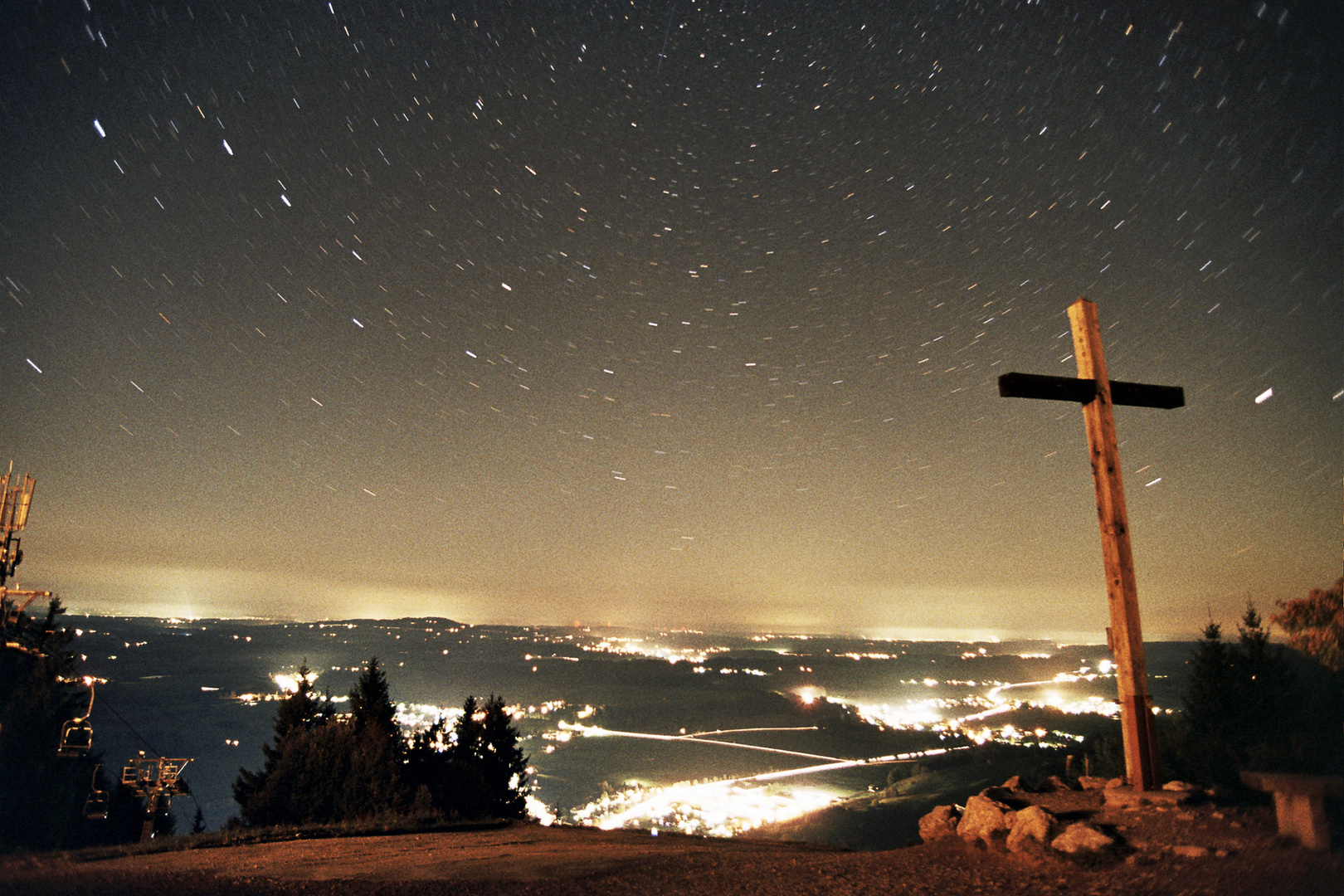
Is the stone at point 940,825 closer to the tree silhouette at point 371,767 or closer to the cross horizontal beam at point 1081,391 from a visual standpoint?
the cross horizontal beam at point 1081,391

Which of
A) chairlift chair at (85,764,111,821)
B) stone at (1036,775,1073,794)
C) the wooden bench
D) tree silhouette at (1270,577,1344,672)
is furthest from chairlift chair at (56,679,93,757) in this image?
tree silhouette at (1270,577,1344,672)

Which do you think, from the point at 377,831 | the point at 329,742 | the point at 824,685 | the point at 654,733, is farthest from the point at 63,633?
the point at 824,685

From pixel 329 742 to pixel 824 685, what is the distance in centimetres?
16667

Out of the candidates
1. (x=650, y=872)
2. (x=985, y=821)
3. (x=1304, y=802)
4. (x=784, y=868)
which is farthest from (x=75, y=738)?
(x=1304, y=802)

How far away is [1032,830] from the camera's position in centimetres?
654

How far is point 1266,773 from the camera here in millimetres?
6020

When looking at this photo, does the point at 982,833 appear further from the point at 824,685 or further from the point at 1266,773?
the point at 824,685

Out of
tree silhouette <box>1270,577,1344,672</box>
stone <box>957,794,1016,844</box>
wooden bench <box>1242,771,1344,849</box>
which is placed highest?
tree silhouette <box>1270,577,1344,672</box>

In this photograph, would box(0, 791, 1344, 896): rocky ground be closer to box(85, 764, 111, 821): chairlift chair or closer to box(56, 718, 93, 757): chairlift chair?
box(56, 718, 93, 757): chairlift chair

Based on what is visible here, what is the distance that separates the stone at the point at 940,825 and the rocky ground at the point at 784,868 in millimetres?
188

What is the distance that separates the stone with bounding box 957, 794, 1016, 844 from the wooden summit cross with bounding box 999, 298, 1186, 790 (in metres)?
1.59

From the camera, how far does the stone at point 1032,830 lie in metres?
6.47

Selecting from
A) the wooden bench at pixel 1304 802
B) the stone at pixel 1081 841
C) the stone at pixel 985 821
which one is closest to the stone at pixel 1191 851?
the stone at pixel 1081 841

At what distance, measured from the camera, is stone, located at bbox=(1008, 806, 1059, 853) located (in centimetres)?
647
